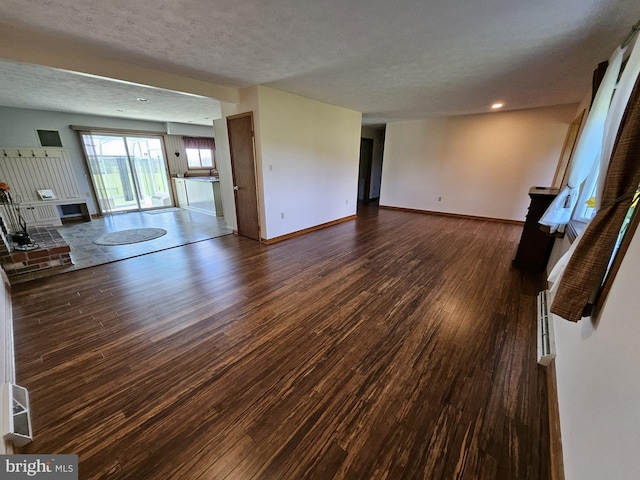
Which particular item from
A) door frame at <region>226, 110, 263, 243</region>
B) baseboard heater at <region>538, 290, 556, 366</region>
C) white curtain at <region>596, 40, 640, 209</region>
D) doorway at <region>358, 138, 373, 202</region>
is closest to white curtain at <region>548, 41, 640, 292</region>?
white curtain at <region>596, 40, 640, 209</region>

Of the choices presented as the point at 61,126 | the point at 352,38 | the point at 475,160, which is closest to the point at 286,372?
the point at 352,38

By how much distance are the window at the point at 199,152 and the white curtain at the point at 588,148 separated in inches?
332

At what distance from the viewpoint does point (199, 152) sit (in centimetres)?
791

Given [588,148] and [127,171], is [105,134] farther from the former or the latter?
[588,148]

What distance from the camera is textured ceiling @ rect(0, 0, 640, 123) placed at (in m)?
1.72

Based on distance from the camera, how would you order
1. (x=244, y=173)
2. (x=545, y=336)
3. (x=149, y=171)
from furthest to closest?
(x=149, y=171) → (x=244, y=173) → (x=545, y=336)

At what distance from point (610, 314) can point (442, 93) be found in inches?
148

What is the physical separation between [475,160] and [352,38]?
4.88 metres

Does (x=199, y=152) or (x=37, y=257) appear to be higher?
(x=199, y=152)

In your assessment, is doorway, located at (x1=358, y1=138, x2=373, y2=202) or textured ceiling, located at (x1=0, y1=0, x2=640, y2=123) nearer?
textured ceiling, located at (x1=0, y1=0, x2=640, y2=123)

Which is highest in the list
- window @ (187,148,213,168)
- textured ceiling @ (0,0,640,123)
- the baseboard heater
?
textured ceiling @ (0,0,640,123)

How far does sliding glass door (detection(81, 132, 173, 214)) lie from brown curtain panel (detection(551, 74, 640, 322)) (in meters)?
8.45

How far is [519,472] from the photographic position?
116cm

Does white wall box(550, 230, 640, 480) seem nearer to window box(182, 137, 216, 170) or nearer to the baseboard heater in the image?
the baseboard heater
